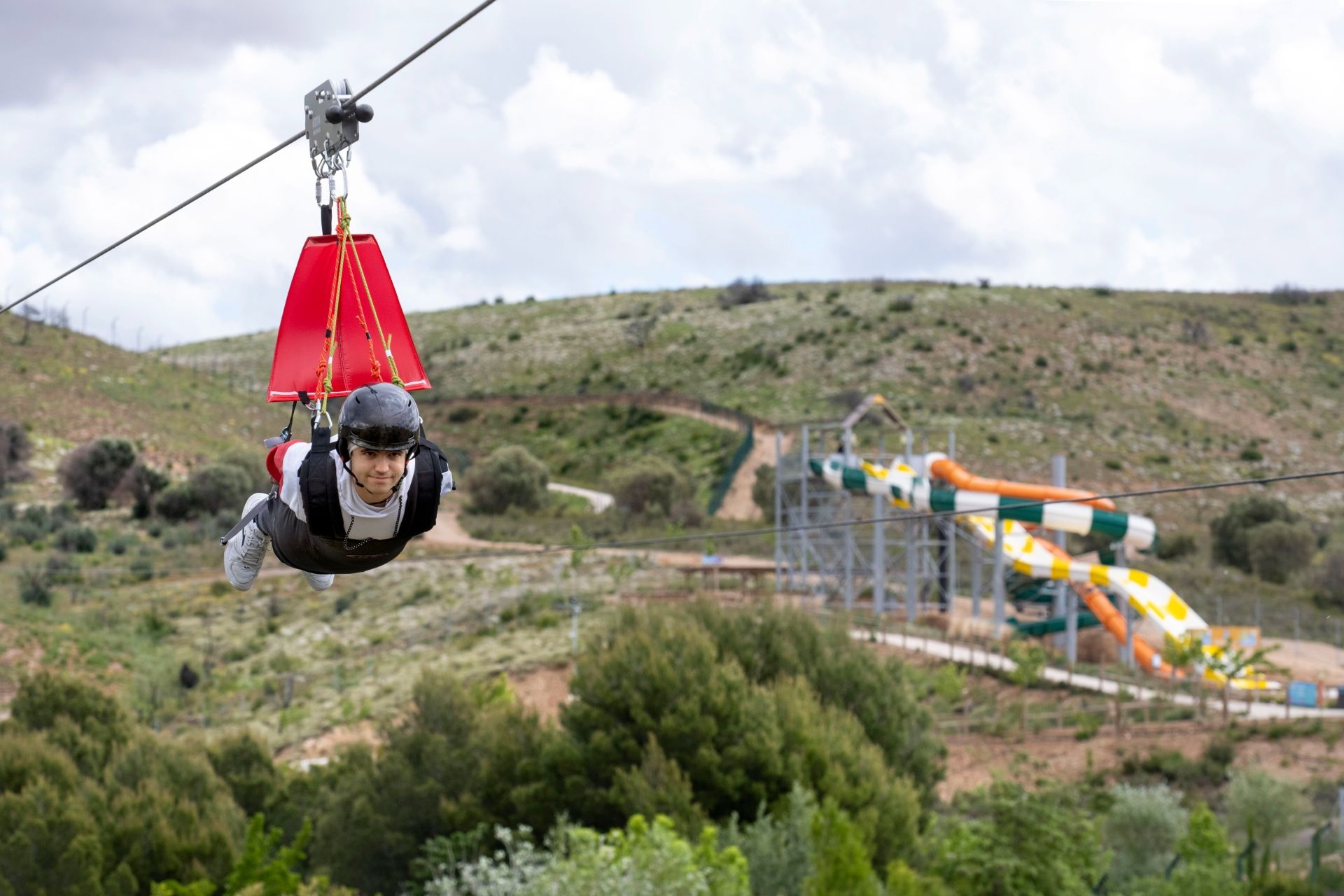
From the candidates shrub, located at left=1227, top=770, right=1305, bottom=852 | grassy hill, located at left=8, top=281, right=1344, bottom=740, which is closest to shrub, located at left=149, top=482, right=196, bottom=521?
grassy hill, located at left=8, top=281, right=1344, bottom=740

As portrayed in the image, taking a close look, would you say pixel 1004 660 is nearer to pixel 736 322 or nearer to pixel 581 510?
pixel 581 510

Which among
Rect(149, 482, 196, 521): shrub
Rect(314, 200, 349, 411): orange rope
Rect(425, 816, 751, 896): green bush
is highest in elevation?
Rect(314, 200, 349, 411): orange rope

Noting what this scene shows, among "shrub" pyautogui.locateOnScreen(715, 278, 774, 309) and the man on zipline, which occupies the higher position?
"shrub" pyautogui.locateOnScreen(715, 278, 774, 309)

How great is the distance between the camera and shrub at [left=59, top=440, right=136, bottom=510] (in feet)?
186

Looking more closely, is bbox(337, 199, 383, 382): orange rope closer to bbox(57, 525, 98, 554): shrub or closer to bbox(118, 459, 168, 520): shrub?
bbox(57, 525, 98, 554): shrub

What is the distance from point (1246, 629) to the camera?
37.6 meters

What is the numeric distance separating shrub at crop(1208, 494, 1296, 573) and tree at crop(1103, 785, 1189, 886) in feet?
102

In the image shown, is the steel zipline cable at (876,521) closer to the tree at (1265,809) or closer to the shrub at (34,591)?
the shrub at (34,591)

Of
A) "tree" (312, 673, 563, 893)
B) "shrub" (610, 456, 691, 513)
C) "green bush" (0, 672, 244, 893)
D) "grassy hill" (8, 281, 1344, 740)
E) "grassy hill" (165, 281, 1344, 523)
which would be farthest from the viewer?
"grassy hill" (165, 281, 1344, 523)

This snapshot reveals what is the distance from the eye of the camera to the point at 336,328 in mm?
6871

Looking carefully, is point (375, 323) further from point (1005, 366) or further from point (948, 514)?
point (1005, 366)

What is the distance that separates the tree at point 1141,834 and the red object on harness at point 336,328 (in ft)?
78.2

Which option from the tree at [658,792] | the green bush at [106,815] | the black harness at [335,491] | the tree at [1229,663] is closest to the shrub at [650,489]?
the tree at [1229,663]

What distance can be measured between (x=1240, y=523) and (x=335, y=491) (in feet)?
189
